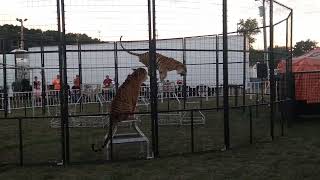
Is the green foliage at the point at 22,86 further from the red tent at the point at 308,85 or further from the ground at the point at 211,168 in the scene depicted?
the ground at the point at 211,168

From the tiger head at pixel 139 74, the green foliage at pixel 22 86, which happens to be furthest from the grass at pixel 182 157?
the green foliage at pixel 22 86

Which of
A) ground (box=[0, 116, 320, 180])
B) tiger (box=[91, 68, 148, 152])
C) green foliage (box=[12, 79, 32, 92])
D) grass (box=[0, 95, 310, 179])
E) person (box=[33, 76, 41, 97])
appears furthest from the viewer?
green foliage (box=[12, 79, 32, 92])

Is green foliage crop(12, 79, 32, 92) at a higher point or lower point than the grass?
higher

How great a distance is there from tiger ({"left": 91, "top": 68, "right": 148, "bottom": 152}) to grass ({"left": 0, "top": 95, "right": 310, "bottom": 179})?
2.46 ft

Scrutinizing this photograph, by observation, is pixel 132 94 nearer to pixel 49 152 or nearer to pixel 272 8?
pixel 49 152

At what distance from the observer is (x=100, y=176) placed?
26.5 ft

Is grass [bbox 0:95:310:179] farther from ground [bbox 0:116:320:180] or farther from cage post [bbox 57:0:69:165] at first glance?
cage post [bbox 57:0:69:165]

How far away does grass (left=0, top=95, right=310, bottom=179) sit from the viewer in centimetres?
817

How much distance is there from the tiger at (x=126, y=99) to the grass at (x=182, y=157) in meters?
0.75

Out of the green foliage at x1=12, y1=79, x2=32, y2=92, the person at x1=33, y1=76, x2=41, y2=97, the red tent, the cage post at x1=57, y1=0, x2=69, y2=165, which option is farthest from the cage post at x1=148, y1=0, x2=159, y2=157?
the green foliage at x1=12, y1=79, x2=32, y2=92

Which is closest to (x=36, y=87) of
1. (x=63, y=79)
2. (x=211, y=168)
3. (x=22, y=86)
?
(x=22, y=86)

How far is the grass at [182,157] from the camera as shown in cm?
817

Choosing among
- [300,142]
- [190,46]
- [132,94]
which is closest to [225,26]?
[132,94]

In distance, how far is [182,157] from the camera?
9578 mm
